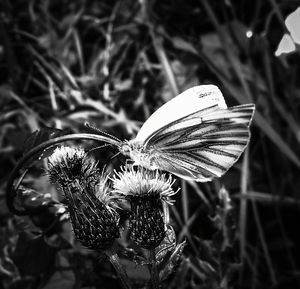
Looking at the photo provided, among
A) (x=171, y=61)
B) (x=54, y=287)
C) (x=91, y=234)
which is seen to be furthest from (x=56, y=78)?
(x=91, y=234)

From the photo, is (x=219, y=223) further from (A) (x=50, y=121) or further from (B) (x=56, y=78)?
(B) (x=56, y=78)

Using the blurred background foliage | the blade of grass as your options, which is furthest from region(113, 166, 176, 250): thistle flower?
the blade of grass

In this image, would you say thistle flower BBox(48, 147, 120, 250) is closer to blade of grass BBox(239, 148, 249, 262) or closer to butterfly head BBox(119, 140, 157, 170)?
butterfly head BBox(119, 140, 157, 170)

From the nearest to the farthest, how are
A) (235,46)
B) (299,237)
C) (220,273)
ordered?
(220,273)
(299,237)
(235,46)

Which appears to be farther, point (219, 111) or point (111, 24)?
point (111, 24)

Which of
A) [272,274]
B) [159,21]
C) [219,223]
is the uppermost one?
[159,21]

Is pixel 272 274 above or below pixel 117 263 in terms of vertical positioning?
below

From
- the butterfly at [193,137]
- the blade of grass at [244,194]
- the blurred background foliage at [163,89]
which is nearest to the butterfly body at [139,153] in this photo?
the butterfly at [193,137]
